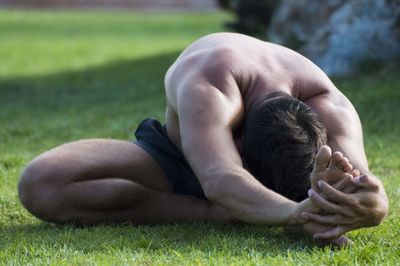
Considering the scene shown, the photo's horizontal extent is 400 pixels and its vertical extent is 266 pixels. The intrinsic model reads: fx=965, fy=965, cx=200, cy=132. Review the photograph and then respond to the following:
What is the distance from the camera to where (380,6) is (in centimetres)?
1075

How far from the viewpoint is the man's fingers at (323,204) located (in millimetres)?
3773

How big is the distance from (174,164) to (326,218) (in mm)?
1231

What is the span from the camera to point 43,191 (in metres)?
4.73

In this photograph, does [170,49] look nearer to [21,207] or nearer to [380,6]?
[380,6]

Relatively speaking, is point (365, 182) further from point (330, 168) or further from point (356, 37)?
point (356, 37)

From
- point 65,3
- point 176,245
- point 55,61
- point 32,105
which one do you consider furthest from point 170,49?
point 65,3

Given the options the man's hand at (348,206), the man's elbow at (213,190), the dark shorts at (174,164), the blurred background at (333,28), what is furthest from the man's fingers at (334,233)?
the blurred background at (333,28)

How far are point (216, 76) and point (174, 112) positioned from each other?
45 cm

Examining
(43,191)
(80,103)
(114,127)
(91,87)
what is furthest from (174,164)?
(91,87)

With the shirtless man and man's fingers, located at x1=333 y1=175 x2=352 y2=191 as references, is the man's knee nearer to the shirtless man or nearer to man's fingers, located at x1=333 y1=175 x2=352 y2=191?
the shirtless man

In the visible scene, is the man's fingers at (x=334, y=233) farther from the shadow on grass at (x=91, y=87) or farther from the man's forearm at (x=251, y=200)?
the shadow on grass at (x=91, y=87)

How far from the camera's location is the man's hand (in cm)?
377

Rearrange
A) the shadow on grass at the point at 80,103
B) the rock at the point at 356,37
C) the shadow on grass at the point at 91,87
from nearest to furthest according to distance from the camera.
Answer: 1. the shadow on grass at the point at 80,103
2. the rock at the point at 356,37
3. the shadow on grass at the point at 91,87

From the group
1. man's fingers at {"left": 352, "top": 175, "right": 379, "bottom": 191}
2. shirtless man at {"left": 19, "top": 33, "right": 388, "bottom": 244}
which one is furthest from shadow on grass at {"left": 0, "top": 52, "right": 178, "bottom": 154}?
man's fingers at {"left": 352, "top": 175, "right": 379, "bottom": 191}
